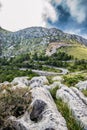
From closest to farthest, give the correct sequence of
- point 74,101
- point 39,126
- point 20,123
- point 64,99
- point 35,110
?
point 39,126 < point 20,123 < point 35,110 < point 74,101 < point 64,99

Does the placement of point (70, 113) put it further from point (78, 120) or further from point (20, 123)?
point (20, 123)

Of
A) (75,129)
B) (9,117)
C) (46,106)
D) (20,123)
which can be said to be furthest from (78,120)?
(9,117)

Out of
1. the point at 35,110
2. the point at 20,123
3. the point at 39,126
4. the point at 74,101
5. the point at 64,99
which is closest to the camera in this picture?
the point at 39,126

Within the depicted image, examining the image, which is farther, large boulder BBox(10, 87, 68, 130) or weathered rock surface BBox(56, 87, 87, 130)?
weathered rock surface BBox(56, 87, 87, 130)

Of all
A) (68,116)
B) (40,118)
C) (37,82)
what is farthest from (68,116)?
(37,82)

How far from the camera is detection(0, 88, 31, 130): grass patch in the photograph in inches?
563

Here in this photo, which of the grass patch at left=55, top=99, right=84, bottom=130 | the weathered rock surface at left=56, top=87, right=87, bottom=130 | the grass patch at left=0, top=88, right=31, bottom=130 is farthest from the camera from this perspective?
the grass patch at left=0, top=88, right=31, bottom=130

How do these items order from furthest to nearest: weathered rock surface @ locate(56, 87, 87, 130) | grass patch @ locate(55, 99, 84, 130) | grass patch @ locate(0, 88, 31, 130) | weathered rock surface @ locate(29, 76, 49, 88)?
weathered rock surface @ locate(29, 76, 49, 88) < grass patch @ locate(0, 88, 31, 130) < weathered rock surface @ locate(56, 87, 87, 130) < grass patch @ locate(55, 99, 84, 130)

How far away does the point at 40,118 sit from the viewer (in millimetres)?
13367

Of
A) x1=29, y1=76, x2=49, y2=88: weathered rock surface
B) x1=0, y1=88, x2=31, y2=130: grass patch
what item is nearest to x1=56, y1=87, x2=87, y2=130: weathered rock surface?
x1=0, y1=88, x2=31, y2=130: grass patch

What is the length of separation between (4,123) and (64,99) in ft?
15.3

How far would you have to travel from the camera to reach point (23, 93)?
16.3 meters

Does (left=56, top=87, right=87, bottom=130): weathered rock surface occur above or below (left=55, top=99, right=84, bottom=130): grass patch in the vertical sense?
above

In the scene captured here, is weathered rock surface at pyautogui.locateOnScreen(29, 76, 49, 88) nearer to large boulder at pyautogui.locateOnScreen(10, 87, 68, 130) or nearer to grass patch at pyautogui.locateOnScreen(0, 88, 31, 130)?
grass patch at pyautogui.locateOnScreen(0, 88, 31, 130)
